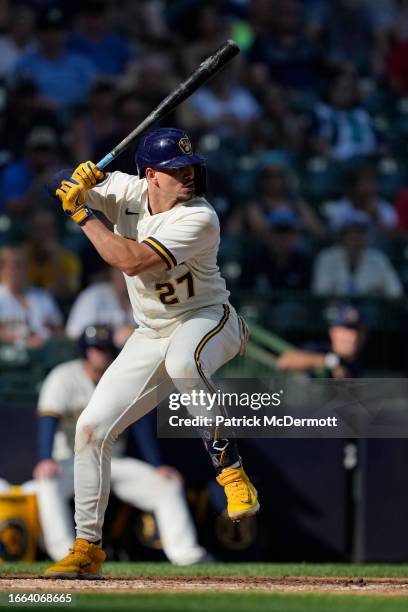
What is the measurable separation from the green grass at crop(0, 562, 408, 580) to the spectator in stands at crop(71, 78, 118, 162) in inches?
183

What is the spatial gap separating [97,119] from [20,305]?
261 cm

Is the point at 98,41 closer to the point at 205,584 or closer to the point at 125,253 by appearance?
the point at 125,253

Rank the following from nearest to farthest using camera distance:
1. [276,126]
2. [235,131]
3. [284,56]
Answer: [235,131]
[276,126]
[284,56]

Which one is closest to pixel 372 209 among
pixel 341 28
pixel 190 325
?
pixel 341 28

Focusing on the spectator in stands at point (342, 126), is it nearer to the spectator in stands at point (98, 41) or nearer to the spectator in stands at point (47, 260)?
the spectator in stands at point (98, 41)

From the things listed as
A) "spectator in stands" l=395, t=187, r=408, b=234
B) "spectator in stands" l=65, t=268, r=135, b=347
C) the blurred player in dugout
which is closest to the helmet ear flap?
the blurred player in dugout

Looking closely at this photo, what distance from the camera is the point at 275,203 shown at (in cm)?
1051

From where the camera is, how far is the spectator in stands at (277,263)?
31.5 ft

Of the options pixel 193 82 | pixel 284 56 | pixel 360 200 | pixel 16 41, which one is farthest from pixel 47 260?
pixel 284 56

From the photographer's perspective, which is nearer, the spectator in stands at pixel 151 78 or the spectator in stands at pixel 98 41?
the spectator in stands at pixel 151 78

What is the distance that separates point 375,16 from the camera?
1405 cm

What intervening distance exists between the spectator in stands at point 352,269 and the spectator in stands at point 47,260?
2.01m

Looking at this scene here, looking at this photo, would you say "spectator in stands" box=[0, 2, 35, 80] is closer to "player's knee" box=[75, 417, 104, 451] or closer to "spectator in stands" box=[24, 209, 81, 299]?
"spectator in stands" box=[24, 209, 81, 299]

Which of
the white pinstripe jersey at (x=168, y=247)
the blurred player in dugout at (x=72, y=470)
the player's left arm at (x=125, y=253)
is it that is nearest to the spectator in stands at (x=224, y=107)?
the blurred player in dugout at (x=72, y=470)
